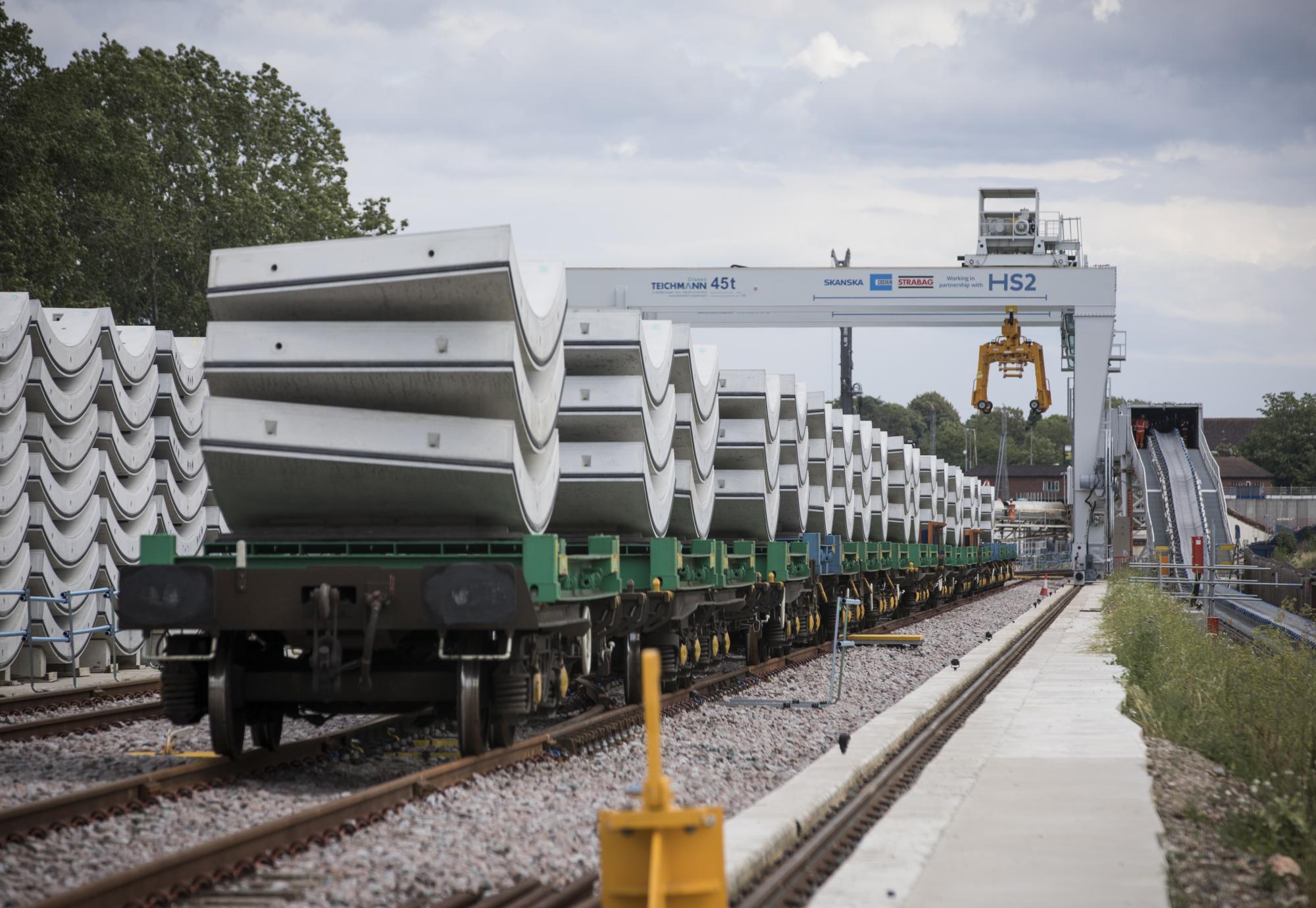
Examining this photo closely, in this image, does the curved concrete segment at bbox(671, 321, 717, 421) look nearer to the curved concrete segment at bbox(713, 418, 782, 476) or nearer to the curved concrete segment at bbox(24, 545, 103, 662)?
the curved concrete segment at bbox(713, 418, 782, 476)

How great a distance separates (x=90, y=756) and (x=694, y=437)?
7.29 meters

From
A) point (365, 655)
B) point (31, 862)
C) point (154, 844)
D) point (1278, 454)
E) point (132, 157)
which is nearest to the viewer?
point (31, 862)

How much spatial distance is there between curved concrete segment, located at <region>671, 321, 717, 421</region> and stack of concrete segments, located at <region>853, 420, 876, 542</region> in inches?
398

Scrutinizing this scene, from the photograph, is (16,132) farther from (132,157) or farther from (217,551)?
(217,551)

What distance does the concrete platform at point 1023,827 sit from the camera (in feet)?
19.8

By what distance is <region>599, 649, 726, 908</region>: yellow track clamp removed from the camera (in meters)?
5.26

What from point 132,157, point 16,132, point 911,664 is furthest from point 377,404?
point 132,157

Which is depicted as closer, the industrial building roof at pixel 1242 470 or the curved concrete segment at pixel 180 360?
the curved concrete segment at pixel 180 360

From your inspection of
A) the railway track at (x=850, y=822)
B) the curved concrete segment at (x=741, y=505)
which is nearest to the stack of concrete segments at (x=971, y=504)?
the curved concrete segment at (x=741, y=505)

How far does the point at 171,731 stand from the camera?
11383 mm

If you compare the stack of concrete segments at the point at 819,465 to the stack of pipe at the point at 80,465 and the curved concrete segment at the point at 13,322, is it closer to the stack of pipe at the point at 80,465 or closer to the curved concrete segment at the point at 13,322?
the stack of pipe at the point at 80,465

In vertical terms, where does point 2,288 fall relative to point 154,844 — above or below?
above

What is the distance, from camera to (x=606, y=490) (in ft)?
43.0

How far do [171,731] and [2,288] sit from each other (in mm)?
19029
